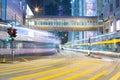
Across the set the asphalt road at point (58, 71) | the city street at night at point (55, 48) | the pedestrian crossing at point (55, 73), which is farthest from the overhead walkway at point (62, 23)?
the pedestrian crossing at point (55, 73)

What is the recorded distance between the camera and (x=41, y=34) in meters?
66.4

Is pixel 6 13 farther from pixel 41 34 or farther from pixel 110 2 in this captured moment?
pixel 110 2

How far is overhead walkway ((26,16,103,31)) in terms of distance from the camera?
476 ft

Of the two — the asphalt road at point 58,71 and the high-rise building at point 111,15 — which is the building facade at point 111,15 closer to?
the high-rise building at point 111,15

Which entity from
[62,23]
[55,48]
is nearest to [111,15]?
[62,23]

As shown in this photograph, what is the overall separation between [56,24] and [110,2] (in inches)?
1066

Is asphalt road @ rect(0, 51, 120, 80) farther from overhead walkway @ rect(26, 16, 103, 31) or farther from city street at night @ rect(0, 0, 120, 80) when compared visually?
overhead walkway @ rect(26, 16, 103, 31)

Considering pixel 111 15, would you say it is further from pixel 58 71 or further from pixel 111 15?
pixel 58 71

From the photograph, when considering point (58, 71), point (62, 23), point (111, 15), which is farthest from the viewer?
point (62, 23)

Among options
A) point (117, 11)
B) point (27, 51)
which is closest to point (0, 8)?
point (27, 51)

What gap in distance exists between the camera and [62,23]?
146m

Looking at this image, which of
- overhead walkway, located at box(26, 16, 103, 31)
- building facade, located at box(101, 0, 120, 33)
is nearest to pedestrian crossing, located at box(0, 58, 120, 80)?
building facade, located at box(101, 0, 120, 33)

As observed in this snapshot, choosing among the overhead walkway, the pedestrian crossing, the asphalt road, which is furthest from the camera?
the overhead walkway

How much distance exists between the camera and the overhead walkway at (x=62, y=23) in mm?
145125
